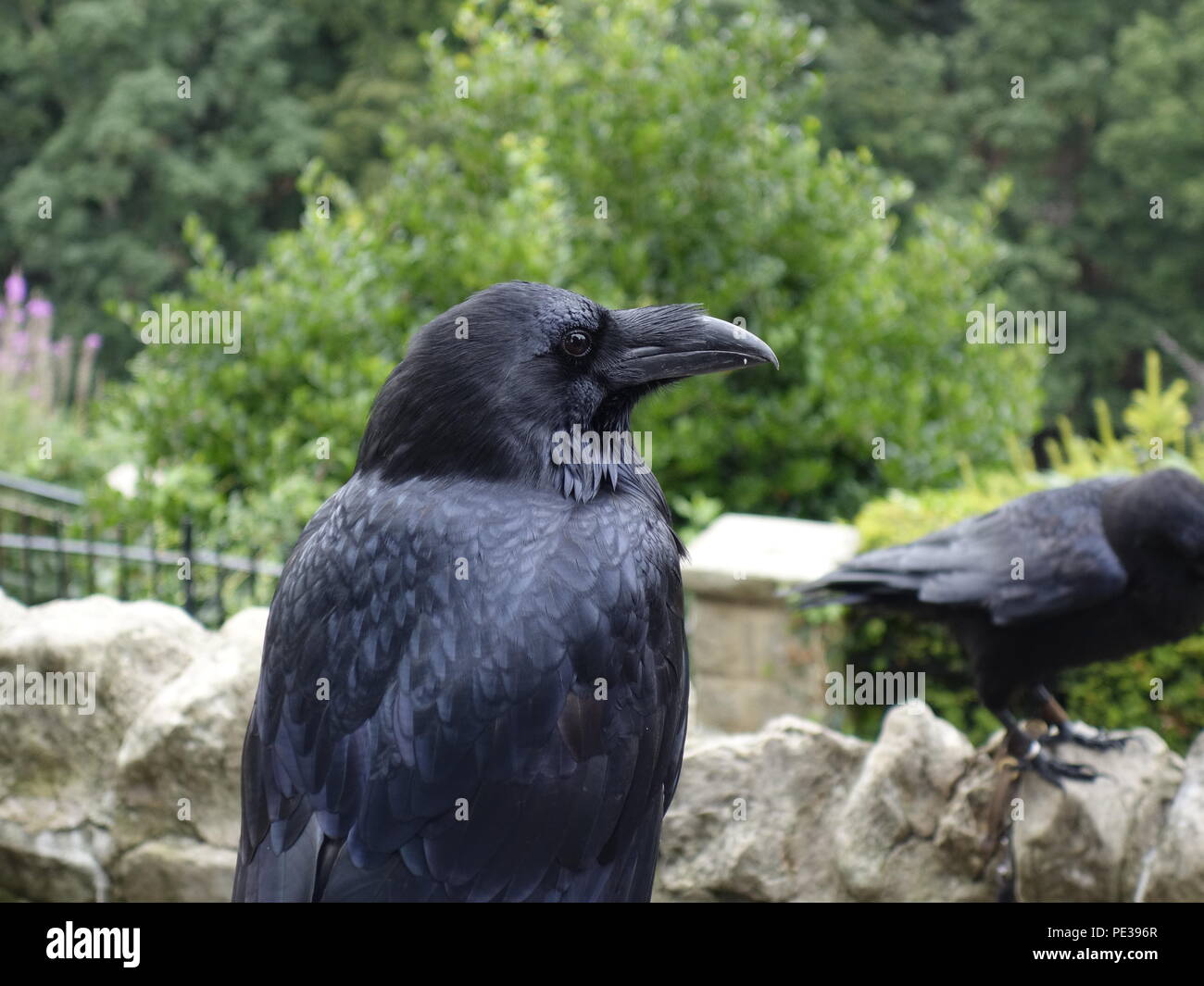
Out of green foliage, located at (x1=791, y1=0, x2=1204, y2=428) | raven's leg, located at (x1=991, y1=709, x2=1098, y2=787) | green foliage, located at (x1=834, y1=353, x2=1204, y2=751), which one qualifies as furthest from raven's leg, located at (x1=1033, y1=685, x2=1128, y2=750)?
green foliage, located at (x1=791, y1=0, x2=1204, y2=428)

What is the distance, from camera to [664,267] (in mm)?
7129

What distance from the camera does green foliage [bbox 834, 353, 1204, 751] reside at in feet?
14.4

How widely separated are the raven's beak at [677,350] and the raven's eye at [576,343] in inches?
2.8

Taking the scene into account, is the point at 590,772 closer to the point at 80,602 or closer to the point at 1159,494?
the point at 1159,494

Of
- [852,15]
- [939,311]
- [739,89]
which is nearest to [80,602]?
[739,89]

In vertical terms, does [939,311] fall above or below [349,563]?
above

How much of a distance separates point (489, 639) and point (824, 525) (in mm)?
3678

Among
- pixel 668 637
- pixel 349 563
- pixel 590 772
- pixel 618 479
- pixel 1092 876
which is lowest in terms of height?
pixel 1092 876

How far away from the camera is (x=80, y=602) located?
11.8 ft

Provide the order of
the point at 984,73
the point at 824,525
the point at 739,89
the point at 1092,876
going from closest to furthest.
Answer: the point at 1092,876 → the point at 824,525 → the point at 739,89 → the point at 984,73

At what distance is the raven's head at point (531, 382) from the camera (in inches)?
82.3

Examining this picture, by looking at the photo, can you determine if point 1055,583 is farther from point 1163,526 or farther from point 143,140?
point 143,140

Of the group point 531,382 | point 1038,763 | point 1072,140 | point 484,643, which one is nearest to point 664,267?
point 1038,763

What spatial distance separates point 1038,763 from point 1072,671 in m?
1.54
